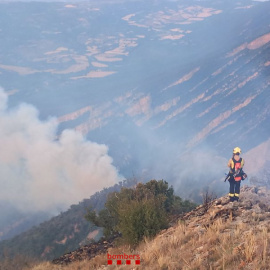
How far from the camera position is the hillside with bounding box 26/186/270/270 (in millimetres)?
7801

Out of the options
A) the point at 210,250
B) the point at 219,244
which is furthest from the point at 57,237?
the point at 210,250

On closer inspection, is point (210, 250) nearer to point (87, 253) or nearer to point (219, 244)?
point (219, 244)

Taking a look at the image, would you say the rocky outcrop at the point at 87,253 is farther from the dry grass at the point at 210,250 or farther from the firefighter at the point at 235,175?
the firefighter at the point at 235,175

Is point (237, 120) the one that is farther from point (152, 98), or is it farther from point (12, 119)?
point (12, 119)

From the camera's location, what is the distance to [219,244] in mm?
9250

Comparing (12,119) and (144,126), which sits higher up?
(12,119)

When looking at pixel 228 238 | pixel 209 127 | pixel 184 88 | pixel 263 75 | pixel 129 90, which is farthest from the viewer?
pixel 129 90

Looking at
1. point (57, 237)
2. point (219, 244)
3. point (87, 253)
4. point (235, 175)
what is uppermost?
point (57, 237)

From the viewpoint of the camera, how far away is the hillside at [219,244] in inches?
307

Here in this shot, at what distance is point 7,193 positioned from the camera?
142 m

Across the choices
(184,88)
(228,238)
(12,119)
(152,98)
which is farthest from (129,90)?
(228,238)

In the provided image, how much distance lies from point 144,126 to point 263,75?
52.1 m

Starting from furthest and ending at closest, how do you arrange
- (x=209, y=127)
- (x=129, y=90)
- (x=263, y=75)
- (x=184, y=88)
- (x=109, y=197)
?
(x=129, y=90) < (x=184, y=88) < (x=209, y=127) < (x=263, y=75) < (x=109, y=197)

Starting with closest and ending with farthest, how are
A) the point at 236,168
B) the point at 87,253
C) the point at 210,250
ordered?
the point at 210,250, the point at 236,168, the point at 87,253
